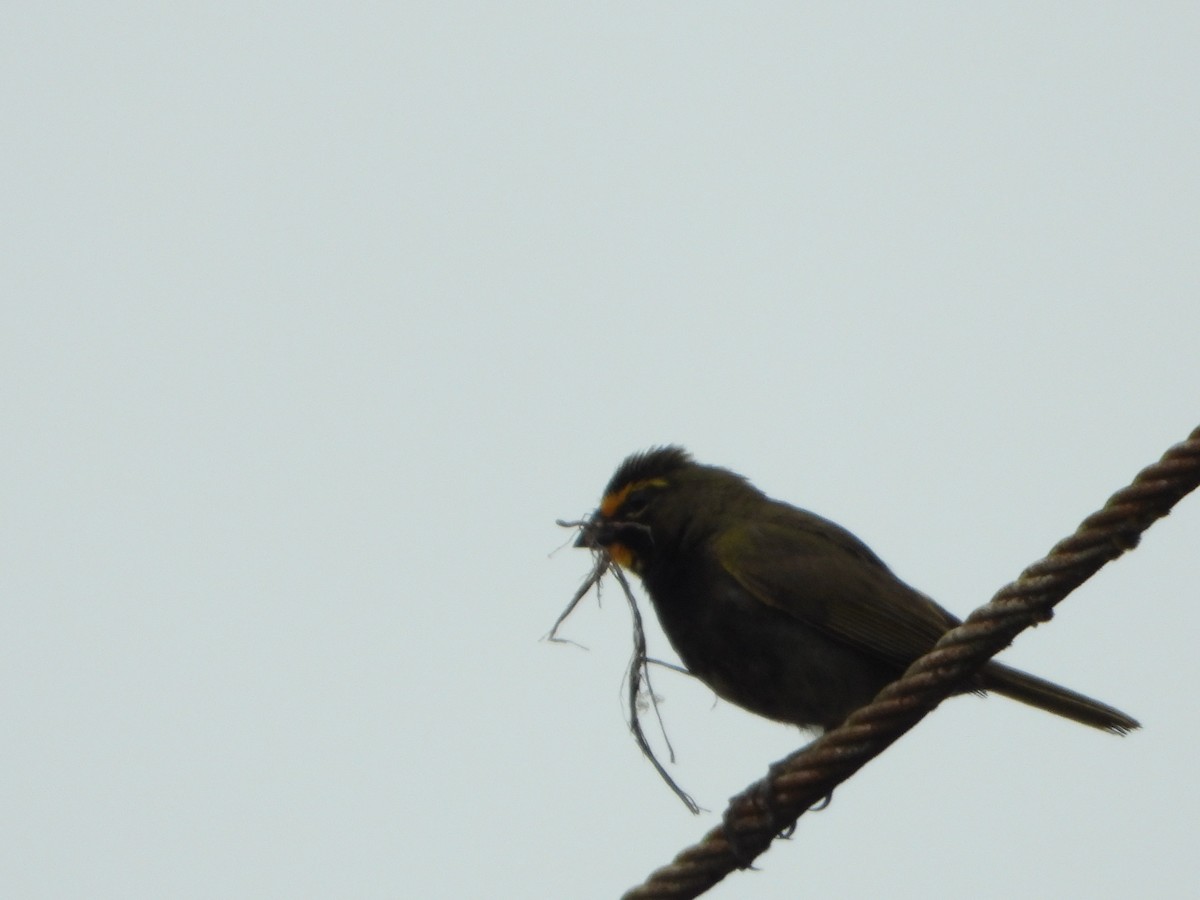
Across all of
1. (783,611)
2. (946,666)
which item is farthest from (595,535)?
(946,666)

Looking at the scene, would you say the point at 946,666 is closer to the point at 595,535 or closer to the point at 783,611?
the point at 783,611

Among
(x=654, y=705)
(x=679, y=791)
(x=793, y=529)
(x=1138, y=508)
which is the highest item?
(x=793, y=529)

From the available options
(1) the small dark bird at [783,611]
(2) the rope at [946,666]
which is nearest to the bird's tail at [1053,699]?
(1) the small dark bird at [783,611]

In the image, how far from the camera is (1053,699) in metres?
5.97

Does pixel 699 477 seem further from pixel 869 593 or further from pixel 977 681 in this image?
pixel 977 681

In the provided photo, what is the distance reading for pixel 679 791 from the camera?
17.2 ft

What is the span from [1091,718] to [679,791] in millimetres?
1779

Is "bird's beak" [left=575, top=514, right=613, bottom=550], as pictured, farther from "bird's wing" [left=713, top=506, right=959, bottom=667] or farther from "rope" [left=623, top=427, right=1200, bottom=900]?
"rope" [left=623, top=427, right=1200, bottom=900]

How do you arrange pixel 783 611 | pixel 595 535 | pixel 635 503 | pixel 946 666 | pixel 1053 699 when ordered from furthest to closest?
pixel 635 503
pixel 595 535
pixel 783 611
pixel 1053 699
pixel 946 666

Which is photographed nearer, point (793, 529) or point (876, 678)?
point (876, 678)

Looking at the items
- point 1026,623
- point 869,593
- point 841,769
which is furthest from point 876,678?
point 1026,623

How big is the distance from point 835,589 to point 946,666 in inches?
96.4

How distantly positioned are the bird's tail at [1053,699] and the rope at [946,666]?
5.08 feet

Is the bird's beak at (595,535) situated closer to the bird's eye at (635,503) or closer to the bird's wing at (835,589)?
the bird's eye at (635,503)
